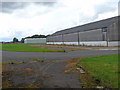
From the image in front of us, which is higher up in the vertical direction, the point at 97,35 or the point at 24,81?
the point at 97,35

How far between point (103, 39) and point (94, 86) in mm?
42254

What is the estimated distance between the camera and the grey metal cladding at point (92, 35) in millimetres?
49763

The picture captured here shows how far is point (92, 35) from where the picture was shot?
54.1 meters

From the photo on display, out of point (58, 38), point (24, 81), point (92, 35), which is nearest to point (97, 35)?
point (92, 35)

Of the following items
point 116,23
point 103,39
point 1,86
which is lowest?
point 1,86

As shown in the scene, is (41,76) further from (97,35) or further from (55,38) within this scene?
(55,38)

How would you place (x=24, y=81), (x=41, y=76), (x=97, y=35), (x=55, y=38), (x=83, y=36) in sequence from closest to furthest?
(x=24, y=81), (x=41, y=76), (x=97, y=35), (x=83, y=36), (x=55, y=38)

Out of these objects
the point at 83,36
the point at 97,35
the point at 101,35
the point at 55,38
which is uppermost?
the point at 55,38

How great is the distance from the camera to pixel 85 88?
20.4ft

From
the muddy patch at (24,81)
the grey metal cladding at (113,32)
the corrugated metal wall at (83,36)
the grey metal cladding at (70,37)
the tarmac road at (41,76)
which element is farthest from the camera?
the grey metal cladding at (70,37)

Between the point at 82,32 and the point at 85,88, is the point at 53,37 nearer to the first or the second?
the point at 82,32

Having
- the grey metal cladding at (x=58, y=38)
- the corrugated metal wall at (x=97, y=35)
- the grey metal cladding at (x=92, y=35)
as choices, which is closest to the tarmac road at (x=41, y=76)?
the corrugated metal wall at (x=97, y=35)

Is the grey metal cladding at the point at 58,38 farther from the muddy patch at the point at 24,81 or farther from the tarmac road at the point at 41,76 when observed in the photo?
the muddy patch at the point at 24,81

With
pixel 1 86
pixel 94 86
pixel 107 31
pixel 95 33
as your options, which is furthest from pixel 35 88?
pixel 95 33
